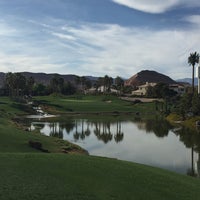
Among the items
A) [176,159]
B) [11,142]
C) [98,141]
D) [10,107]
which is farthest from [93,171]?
[10,107]

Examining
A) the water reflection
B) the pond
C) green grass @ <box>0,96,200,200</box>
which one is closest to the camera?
green grass @ <box>0,96,200,200</box>

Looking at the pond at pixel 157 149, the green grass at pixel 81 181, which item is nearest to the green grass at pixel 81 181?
the green grass at pixel 81 181

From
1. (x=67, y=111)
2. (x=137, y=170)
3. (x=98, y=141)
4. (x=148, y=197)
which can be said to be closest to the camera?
(x=148, y=197)

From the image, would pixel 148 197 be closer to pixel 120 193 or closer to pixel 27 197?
pixel 120 193

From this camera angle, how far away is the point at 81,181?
65.2ft

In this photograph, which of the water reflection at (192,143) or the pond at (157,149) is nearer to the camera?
the water reflection at (192,143)

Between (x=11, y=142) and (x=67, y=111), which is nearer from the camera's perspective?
(x=11, y=142)

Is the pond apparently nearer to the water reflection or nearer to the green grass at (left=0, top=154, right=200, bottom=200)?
the water reflection

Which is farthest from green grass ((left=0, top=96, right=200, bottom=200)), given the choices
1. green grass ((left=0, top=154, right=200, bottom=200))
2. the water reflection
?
the water reflection

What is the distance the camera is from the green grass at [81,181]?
1764 centimetres

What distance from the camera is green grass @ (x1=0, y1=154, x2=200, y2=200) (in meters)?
17.6

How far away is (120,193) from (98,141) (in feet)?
128

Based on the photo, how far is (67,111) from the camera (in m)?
125

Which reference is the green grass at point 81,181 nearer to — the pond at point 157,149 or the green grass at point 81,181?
the green grass at point 81,181
